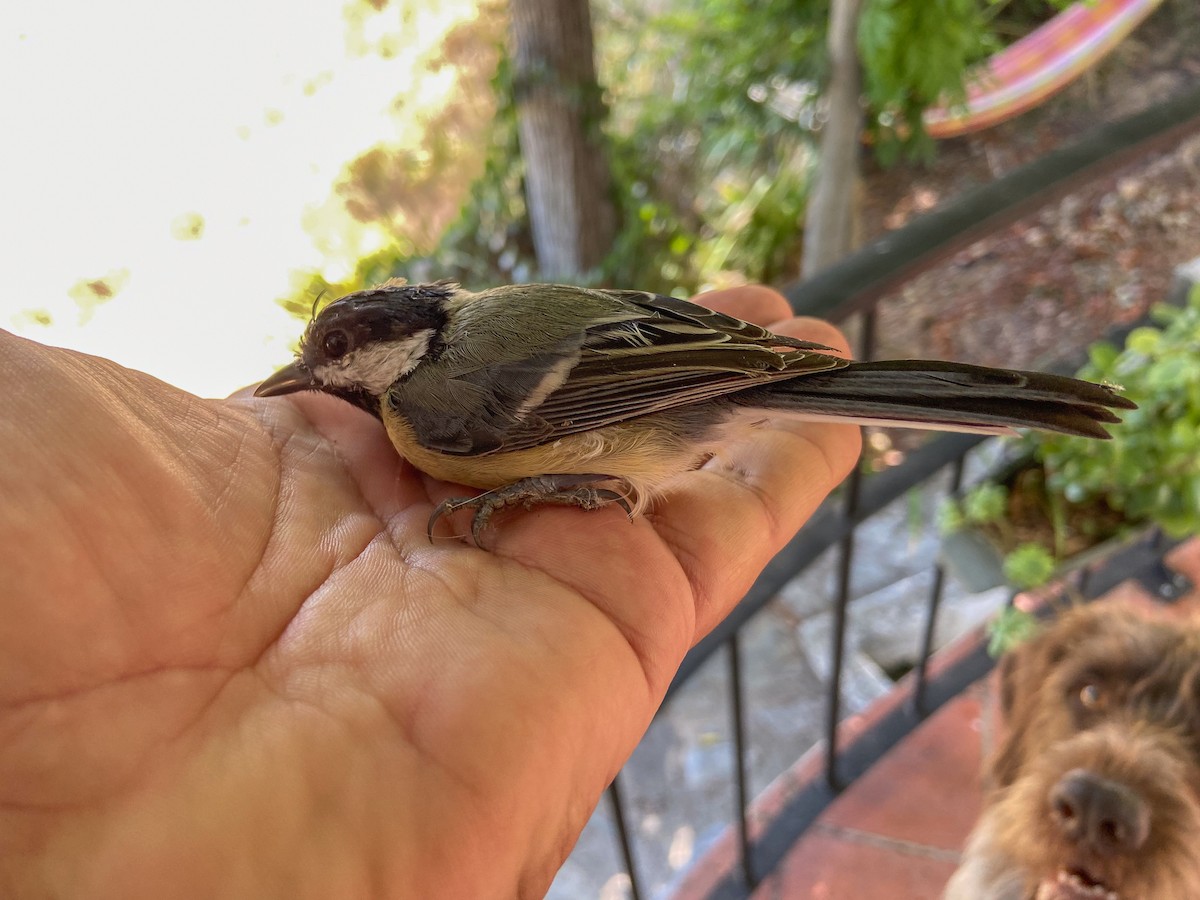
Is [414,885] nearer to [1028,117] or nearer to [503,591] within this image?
[503,591]

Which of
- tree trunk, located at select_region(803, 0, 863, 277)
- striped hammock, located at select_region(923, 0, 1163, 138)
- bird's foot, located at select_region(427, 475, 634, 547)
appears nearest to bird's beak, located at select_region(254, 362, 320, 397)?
bird's foot, located at select_region(427, 475, 634, 547)

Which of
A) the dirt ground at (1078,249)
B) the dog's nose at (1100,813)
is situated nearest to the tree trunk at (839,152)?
the dirt ground at (1078,249)

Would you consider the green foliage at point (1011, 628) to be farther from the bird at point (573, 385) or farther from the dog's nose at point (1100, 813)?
the bird at point (573, 385)

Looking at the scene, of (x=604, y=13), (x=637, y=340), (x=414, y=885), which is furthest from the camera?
(x=604, y=13)

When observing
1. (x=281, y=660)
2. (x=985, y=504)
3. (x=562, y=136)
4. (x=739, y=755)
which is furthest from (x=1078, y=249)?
(x=281, y=660)

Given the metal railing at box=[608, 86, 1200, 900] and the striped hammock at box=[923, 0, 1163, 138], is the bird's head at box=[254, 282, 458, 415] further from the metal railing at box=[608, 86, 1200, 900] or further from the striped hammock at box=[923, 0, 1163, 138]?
the striped hammock at box=[923, 0, 1163, 138]

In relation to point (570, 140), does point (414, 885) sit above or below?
below

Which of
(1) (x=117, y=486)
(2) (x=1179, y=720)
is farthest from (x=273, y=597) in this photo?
(2) (x=1179, y=720)
